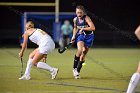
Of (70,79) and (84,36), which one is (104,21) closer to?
(84,36)

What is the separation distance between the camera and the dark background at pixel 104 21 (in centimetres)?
3158

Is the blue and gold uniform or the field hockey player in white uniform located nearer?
the field hockey player in white uniform

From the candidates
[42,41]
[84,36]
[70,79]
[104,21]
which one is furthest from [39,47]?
[104,21]

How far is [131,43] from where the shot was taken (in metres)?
31.6

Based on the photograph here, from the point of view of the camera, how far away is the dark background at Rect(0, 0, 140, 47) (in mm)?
31578

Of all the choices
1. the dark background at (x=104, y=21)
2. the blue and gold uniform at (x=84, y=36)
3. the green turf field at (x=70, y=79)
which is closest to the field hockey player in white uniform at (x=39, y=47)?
the green turf field at (x=70, y=79)

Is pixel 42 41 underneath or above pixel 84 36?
above

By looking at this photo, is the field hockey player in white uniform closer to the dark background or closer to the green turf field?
the green turf field

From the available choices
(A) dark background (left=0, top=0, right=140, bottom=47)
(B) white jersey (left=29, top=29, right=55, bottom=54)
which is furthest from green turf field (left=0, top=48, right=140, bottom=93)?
(A) dark background (left=0, top=0, right=140, bottom=47)

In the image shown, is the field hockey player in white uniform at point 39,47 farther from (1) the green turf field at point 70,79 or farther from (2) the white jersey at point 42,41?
(1) the green turf field at point 70,79

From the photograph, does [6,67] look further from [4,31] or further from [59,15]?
[4,31]

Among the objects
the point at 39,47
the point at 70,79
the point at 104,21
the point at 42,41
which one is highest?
the point at 42,41

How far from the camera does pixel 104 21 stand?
31.7 metres

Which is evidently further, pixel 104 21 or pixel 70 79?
pixel 104 21
